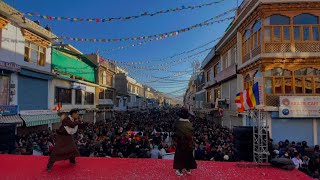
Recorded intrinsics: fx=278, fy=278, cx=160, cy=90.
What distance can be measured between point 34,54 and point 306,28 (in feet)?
56.4

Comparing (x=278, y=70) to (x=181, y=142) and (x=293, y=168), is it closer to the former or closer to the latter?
(x=293, y=168)

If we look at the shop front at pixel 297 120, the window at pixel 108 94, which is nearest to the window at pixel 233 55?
the shop front at pixel 297 120

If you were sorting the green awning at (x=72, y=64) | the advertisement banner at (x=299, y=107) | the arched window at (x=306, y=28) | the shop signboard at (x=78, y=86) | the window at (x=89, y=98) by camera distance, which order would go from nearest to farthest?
the advertisement banner at (x=299, y=107) → the arched window at (x=306, y=28) → the green awning at (x=72, y=64) → the shop signboard at (x=78, y=86) → the window at (x=89, y=98)

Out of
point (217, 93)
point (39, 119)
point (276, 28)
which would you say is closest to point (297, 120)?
point (276, 28)

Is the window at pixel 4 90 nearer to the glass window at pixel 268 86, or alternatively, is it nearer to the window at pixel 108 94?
the glass window at pixel 268 86

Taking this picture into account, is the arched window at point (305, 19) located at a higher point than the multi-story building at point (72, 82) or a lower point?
higher

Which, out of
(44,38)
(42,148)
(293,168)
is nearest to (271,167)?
(293,168)

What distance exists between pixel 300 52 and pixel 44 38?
16671 millimetres

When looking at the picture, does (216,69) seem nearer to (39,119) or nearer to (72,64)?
(72,64)

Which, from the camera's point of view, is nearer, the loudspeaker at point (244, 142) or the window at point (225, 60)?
the loudspeaker at point (244, 142)

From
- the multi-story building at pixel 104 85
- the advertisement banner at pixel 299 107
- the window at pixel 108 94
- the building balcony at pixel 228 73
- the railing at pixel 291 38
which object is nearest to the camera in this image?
the advertisement banner at pixel 299 107

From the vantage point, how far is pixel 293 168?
20.1 feet

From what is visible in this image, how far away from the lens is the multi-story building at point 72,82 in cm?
A: 2239

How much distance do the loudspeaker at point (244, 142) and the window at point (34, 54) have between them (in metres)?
15.1
